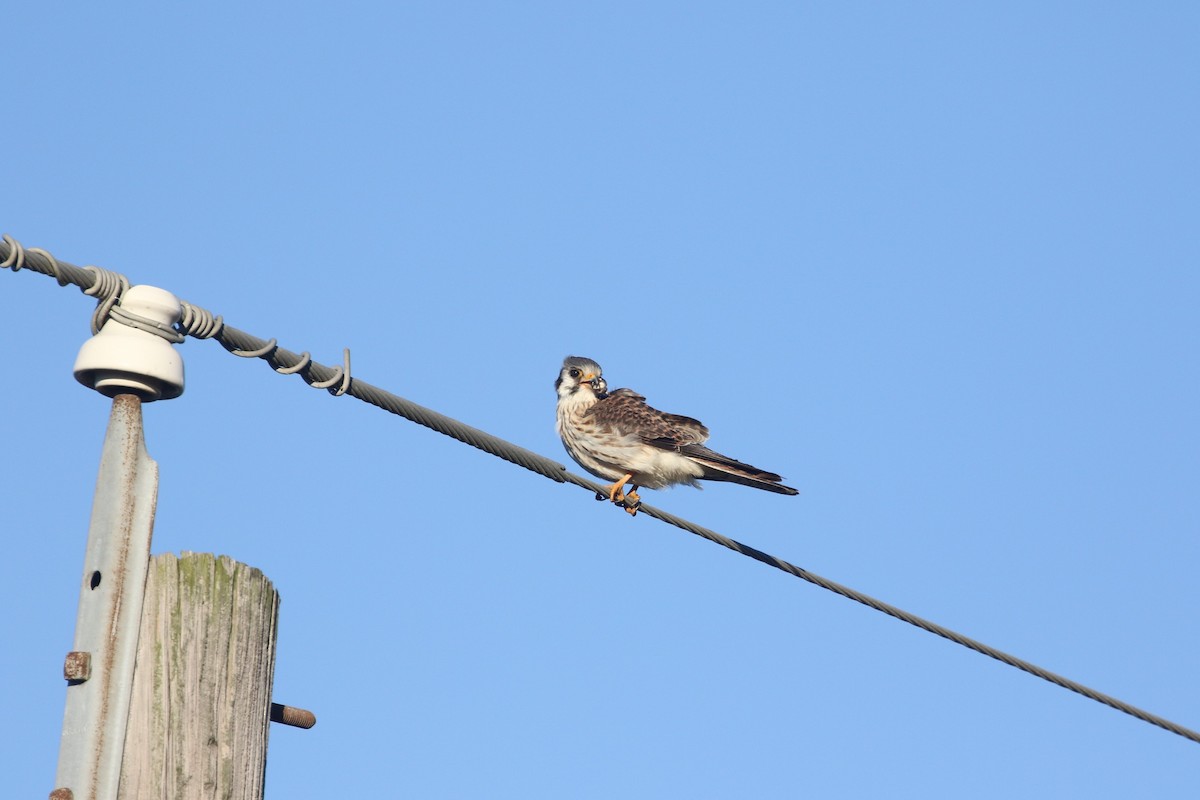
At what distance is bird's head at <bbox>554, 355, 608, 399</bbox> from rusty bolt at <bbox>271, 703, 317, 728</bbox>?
7.12 m

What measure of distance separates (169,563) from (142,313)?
0.72 metres

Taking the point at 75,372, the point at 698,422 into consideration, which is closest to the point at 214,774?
the point at 75,372

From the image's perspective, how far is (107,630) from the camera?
10.1 feet

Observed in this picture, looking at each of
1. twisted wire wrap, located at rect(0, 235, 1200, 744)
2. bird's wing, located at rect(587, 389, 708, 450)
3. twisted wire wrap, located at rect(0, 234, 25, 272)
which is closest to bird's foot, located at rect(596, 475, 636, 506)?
bird's wing, located at rect(587, 389, 708, 450)

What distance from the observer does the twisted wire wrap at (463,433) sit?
367cm

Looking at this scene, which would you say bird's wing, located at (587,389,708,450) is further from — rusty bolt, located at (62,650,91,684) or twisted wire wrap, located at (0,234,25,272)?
rusty bolt, located at (62,650,91,684)

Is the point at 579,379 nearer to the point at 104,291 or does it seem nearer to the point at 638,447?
the point at 638,447

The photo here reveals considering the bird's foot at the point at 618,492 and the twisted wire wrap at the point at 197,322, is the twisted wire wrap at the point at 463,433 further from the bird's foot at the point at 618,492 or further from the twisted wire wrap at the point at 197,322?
the bird's foot at the point at 618,492

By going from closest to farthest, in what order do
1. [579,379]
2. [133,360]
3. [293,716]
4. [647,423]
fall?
[133,360]
[293,716]
[647,423]
[579,379]

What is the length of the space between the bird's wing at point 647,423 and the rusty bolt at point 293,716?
6.05 m

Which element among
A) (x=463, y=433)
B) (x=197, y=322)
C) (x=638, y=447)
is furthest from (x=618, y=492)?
→ (x=197, y=322)

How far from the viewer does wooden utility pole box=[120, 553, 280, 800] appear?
3064mm

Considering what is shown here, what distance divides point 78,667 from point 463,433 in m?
2.45

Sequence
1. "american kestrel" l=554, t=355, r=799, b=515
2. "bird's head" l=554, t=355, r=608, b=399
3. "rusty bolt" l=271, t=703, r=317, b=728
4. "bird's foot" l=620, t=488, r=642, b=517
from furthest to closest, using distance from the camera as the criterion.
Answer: "bird's head" l=554, t=355, r=608, b=399
"american kestrel" l=554, t=355, r=799, b=515
"bird's foot" l=620, t=488, r=642, b=517
"rusty bolt" l=271, t=703, r=317, b=728
